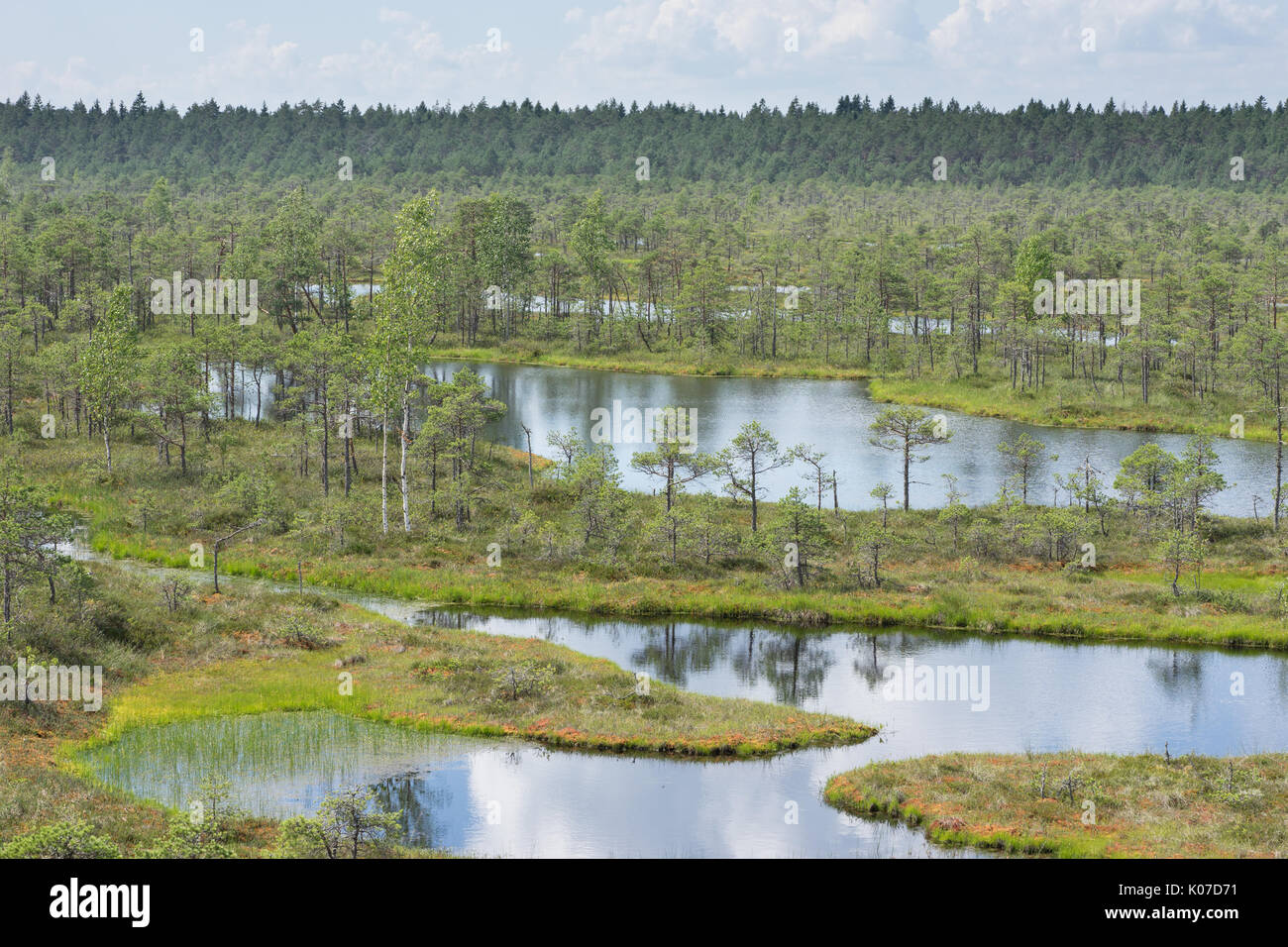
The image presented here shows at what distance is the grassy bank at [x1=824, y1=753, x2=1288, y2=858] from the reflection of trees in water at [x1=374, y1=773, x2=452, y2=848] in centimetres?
1127

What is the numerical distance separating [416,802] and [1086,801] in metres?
18.8

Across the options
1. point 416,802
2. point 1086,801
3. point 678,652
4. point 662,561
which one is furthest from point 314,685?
point 1086,801

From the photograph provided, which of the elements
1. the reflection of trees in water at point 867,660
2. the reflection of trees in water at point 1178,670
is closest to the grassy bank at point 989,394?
the reflection of trees in water at point 1178,670

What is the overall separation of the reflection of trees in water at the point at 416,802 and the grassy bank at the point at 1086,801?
11.3m

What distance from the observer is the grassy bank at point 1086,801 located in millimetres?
29297

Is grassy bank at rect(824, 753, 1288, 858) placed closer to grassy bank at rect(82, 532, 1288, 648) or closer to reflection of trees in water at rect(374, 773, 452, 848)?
reflection of trees in water at rect(374, 773, 452, 848)

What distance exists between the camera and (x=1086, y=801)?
31.4 metres

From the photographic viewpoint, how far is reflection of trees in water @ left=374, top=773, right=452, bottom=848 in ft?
99.9

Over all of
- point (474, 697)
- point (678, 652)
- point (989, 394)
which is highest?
point (989, 394)

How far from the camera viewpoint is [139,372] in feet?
227

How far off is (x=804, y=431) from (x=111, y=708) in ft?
182

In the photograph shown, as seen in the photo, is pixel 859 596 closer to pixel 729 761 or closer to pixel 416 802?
pixel 729 761

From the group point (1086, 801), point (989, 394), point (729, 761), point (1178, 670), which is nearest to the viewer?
point (1086, 801)

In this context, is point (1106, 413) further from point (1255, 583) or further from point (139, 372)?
point (139, 372)
